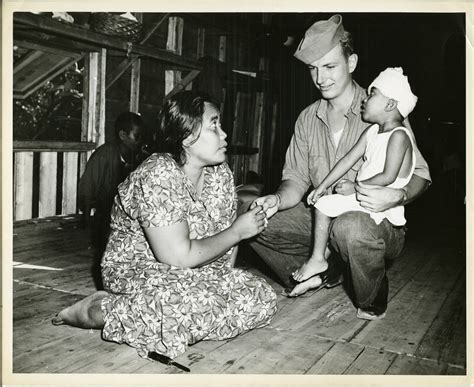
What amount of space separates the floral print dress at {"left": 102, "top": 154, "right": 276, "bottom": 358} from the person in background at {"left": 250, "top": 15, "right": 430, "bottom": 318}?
1.13ft

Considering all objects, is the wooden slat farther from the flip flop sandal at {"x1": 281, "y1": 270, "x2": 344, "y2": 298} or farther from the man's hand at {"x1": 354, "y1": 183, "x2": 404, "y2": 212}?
the man's hand at {"x1": 354, "y1": 183, "x2": 404, "y2": 212}

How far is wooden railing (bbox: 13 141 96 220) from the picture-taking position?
13.8 feet

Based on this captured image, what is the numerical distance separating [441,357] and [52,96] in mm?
4063

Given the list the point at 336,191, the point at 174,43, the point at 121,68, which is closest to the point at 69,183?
the point at 121,68

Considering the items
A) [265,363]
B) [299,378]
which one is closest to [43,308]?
[265,363]

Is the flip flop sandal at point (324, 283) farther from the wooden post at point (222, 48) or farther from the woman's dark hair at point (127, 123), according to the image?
the wooden post at point (222, 48)

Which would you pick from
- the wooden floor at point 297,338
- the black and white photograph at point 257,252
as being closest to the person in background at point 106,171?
the black and white photograph at point 257,252

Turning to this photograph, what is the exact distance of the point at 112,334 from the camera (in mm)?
1797

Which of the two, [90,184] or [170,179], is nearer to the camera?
[170,179]

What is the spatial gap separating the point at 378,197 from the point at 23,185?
3308 mm

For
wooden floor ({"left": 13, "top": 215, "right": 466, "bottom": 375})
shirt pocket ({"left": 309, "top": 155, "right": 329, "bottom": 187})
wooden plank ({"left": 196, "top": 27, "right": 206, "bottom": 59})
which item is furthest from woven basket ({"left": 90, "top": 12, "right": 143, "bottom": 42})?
shirt pocket ({"left": 309, "top": 155, "right": 329, "bottom": 187})

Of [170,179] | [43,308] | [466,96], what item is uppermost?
[466,96]

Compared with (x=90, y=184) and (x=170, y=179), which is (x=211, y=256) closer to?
(x=170, y=179)
